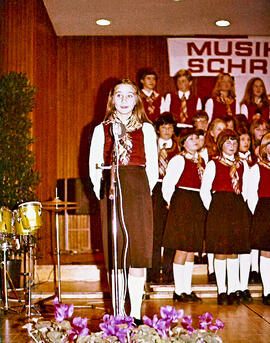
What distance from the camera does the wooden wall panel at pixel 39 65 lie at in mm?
5992

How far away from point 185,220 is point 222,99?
3151mm

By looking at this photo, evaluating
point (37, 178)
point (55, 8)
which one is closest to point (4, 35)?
point (55, 8)

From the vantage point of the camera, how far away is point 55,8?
684 centimetres

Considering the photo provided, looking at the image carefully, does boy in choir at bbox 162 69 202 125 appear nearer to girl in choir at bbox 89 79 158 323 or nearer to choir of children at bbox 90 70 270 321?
choir of children at bbox 90 70 270 321

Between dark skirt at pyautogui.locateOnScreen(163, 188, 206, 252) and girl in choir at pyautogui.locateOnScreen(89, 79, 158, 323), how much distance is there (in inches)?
54.4

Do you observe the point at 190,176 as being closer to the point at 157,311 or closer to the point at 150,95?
the point at 157,311

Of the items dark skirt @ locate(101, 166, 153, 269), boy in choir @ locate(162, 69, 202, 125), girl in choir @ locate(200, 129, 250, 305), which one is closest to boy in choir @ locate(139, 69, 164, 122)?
boy in choir @ locate(162, 69, 202, 125)

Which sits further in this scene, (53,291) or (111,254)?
(53,291)

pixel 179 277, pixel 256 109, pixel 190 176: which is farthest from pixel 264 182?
pixel 256 109

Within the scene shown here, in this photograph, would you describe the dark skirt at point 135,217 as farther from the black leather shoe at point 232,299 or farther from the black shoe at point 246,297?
the black shoe at point 246,297

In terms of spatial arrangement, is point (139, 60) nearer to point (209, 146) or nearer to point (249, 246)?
point (209, 146)

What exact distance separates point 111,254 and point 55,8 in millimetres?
4598

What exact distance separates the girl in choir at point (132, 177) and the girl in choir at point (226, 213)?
52.4 inches

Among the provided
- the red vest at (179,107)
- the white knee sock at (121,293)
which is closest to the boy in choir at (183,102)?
the red vest at (179,107)
